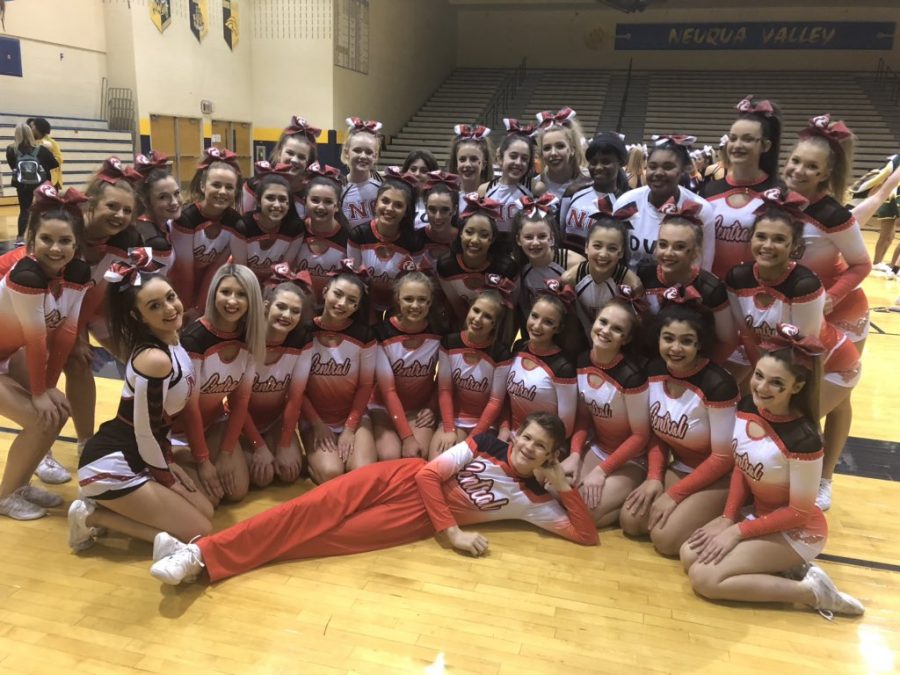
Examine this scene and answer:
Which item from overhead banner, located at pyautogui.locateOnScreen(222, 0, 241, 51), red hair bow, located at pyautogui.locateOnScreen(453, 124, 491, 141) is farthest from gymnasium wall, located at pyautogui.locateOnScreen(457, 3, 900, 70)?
red hair bow, located at pyautogui.locateOnScreen(453, 124, 491, 141)

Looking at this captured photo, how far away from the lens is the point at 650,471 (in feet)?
10.0

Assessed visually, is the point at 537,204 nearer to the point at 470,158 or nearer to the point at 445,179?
the point at 445,179

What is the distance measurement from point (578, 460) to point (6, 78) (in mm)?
12548

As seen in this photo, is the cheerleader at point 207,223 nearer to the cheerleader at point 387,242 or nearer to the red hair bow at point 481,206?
the cheerleader at point 387,242

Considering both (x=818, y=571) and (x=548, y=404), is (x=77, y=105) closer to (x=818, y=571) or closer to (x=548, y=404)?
(x=548, y=404)

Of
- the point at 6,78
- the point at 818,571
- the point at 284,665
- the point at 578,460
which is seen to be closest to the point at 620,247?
the point at 578,460

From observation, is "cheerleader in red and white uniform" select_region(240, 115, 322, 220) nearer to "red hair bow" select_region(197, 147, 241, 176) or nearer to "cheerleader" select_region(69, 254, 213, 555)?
"red hair bow" select_region(197, 147, 241, 176)

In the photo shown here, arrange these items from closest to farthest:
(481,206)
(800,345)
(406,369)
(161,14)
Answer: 1. (800,345)
2. (481,206)
3. (406,369)
4. (161,14)

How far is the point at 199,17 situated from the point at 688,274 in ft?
43.6

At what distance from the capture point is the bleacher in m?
11.9

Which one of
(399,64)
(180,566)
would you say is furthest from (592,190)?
(399,64)

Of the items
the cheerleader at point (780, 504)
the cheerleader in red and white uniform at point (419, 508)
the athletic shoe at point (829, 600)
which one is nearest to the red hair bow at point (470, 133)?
the cheerleader in red and white uniform at point (419, 508)

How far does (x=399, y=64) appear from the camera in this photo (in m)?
18.0

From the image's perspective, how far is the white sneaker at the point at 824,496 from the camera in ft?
10.7
